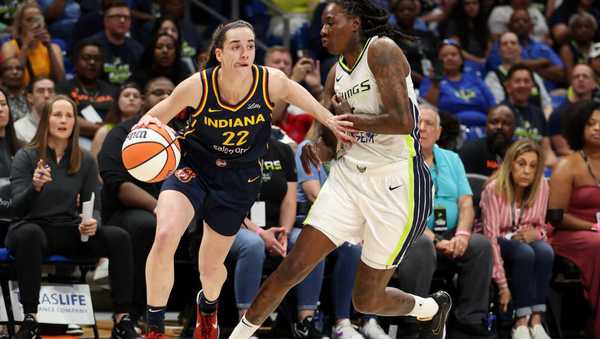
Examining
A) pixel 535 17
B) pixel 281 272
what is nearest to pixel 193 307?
pixel 281 272

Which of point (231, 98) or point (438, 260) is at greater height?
point (231, 98)

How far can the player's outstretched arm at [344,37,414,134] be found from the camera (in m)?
5.00

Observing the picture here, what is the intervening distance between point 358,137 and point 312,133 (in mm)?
1898

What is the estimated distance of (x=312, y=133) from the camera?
23.6 feet

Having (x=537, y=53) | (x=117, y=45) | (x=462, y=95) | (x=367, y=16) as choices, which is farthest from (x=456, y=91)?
(x=367, y=16)

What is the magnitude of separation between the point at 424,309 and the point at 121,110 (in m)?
3.37

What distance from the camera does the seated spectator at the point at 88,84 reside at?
8.67 metres

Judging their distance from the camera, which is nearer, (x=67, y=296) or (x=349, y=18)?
(x=349, y=18)

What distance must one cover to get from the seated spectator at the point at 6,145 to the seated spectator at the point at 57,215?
0.87ft

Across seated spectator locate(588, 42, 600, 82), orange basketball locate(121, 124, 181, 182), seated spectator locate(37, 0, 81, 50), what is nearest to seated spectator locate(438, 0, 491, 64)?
seated spectator locate(588, 42, 600, 82)

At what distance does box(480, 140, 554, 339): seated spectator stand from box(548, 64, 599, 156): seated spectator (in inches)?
90.1

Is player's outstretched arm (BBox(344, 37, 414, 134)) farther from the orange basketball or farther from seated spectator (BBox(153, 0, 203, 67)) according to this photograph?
seated spectator (BBox(153, 0, 203, 67))

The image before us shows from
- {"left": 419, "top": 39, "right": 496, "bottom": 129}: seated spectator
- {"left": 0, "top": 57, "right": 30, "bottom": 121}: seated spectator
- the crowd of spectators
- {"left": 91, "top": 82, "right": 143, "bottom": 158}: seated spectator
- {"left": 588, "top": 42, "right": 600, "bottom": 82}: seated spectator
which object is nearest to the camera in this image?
the crowd of spectators

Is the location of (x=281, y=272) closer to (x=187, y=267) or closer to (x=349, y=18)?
(x=349, y=18)
